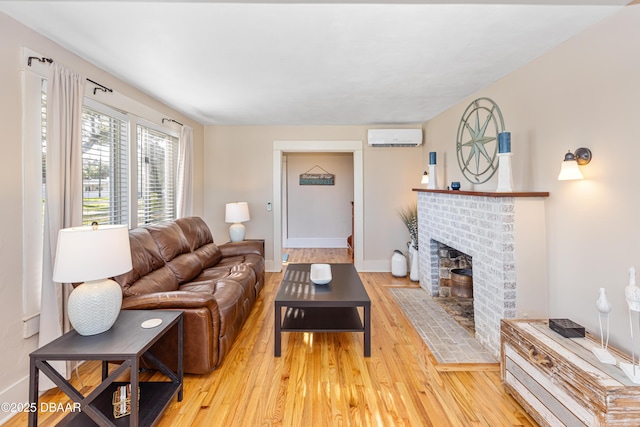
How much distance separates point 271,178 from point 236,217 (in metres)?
0.97

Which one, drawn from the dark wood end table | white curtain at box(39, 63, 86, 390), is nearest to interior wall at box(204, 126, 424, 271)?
white curtain at box(39, 63, 86, 390)

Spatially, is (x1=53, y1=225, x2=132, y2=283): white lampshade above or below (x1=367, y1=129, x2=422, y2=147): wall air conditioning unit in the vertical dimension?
below

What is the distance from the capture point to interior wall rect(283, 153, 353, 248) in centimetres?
715

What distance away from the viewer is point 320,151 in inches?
195

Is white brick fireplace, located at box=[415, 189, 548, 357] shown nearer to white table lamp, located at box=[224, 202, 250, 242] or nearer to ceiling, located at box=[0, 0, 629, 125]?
ceiling, located at box=[0, 0, 629, 125]

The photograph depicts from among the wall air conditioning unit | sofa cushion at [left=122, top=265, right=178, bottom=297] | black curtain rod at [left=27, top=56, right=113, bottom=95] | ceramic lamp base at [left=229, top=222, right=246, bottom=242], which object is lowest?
sofa cushion at [left=122, top=265, right=178, bottom=297]

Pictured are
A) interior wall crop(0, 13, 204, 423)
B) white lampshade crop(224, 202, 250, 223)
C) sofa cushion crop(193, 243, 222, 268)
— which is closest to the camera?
interior wall crop(0, 13, 204, 423)

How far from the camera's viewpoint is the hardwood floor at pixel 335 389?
1785 millimetres

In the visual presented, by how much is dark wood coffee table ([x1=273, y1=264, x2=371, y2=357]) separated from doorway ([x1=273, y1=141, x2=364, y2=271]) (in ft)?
6.39

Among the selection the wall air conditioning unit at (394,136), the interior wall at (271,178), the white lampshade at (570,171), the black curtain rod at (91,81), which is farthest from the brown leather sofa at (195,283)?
the white lampshade at (570,171)

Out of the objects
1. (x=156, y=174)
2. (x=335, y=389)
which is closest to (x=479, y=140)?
(x=335, y=389)

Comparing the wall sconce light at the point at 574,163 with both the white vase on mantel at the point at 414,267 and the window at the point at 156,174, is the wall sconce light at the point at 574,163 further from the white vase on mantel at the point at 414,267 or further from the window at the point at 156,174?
the window at the point at 156,174

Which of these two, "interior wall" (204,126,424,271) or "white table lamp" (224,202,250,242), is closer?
"white table lamp" (224,202,250,242)

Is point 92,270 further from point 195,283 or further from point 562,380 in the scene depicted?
point 562,380
